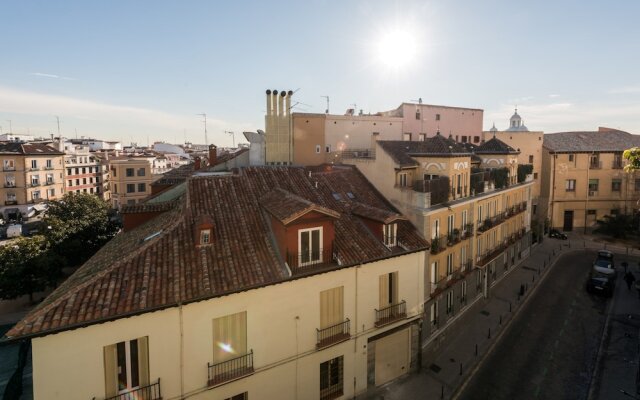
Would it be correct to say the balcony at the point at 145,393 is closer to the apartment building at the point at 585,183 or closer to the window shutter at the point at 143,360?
the window shutter at the point at 143,360

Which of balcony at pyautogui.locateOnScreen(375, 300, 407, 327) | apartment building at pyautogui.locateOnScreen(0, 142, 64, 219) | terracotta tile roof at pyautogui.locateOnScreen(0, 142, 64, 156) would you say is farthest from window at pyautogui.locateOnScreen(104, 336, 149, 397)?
terracotta tile roof at pyautogui.locateOnScreen(0, 142, 64, 156)

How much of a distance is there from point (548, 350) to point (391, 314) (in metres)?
11.9

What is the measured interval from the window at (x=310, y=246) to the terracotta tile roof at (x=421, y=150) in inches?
397

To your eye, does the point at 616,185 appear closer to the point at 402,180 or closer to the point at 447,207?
the point at 447,207

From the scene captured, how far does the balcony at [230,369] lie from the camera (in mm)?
14052

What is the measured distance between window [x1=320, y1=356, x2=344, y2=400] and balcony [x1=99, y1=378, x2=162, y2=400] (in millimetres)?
7344

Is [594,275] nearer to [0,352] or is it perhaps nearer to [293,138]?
[293,138]

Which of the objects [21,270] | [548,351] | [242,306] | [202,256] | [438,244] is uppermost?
[202,256]

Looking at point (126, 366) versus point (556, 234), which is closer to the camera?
point (126, 366)

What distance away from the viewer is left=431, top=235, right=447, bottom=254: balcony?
893 inches

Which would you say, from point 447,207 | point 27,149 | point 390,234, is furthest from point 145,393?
point 27,149

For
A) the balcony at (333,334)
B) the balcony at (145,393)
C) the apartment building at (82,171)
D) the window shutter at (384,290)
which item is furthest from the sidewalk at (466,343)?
the apartment building at (82,171)

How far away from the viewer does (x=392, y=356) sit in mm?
20250

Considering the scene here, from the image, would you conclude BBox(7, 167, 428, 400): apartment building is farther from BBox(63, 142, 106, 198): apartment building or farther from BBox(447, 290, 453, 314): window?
BBox(63, 142, 106, 198): apartment building
